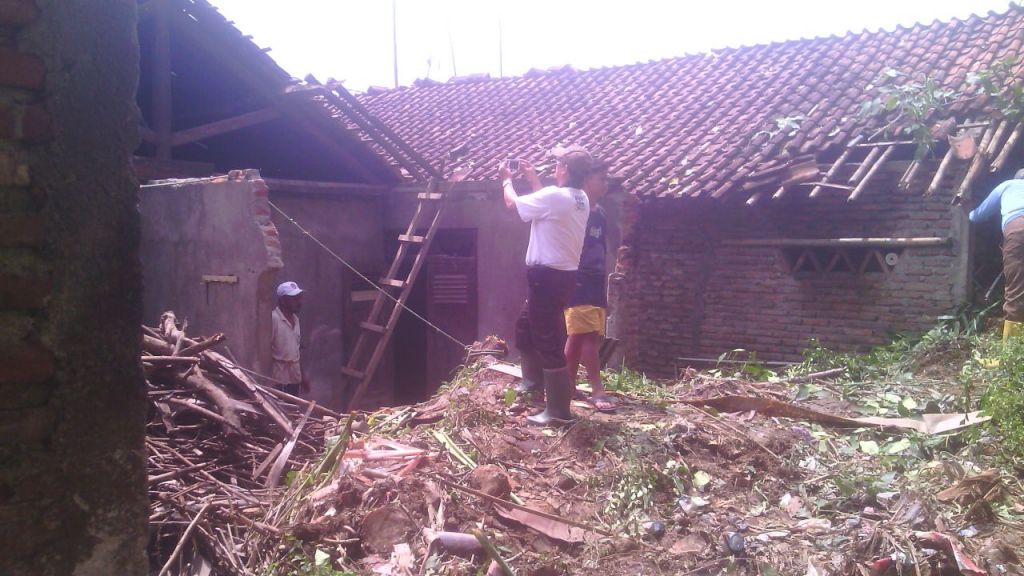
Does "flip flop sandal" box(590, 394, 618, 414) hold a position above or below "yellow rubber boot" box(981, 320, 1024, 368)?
below

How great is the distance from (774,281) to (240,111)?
7.07m

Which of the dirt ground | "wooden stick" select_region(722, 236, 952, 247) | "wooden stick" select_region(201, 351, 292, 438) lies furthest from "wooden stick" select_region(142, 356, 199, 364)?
"wooden stick" select_region(722, 236, 952, 247)

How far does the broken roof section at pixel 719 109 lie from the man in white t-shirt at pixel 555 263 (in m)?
4.77

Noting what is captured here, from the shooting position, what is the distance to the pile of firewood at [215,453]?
372 cm

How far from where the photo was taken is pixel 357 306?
11.0 m

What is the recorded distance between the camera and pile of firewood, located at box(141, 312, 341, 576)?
12.2 feet

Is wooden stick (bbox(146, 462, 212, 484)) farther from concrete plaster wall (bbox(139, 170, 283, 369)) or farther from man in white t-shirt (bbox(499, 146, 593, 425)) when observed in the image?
concrete plaster wall (bbox(139, 170, 283, 369))

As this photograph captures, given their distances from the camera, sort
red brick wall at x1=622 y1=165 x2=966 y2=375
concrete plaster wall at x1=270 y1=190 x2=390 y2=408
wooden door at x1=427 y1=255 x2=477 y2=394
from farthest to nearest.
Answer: wooden door at x1=427 y1=255 x2=477 y2=394 → concrete plaster wall at x1=270 y1=190 x2=390 y2=408 → red brick wall at x1=622 y1=165 x2=966 y2=375

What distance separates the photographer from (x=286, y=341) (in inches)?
288

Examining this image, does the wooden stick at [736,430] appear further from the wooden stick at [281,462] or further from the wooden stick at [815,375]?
the wooden stick at [281,462]

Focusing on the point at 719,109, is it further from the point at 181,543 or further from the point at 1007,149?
the point at 181,543

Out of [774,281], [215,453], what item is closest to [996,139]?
[774,281]

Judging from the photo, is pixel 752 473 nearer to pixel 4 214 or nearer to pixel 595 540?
pixel 595 540

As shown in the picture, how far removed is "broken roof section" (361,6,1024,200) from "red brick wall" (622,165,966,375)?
52cm
